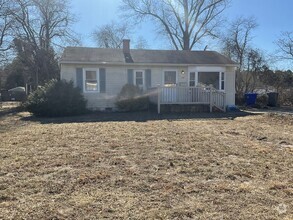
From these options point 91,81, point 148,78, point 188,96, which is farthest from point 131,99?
point 188,96

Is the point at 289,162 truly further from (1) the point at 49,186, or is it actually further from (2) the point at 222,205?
(1) the point at 49,186

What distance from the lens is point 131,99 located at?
16.5 metres

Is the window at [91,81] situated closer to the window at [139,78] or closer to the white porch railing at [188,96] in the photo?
the window at [139,78]

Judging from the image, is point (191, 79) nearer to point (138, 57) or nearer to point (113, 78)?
point (138, 57)

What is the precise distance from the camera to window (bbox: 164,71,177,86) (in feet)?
60.3

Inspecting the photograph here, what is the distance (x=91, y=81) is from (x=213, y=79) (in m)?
7.80

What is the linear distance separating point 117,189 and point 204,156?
2.59 m

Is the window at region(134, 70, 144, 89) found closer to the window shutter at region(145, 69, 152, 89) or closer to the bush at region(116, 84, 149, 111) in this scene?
the window shutter at region(145, 69, 152, 89)

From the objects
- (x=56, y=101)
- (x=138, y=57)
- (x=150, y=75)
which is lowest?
(x=56, y=101)

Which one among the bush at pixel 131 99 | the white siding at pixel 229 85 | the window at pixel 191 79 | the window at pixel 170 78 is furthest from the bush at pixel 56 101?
the white siding at pixel 229 85

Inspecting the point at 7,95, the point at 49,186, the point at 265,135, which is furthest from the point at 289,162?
the point at 7,95

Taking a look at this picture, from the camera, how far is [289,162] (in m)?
5.68

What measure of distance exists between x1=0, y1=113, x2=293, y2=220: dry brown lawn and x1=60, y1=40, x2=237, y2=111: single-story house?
8182 millimetres

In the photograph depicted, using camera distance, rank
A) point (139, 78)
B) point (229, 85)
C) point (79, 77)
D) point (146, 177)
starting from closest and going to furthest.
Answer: point (146, 177) < point (79, 77) < point (139, 78) < point (229, 85)
